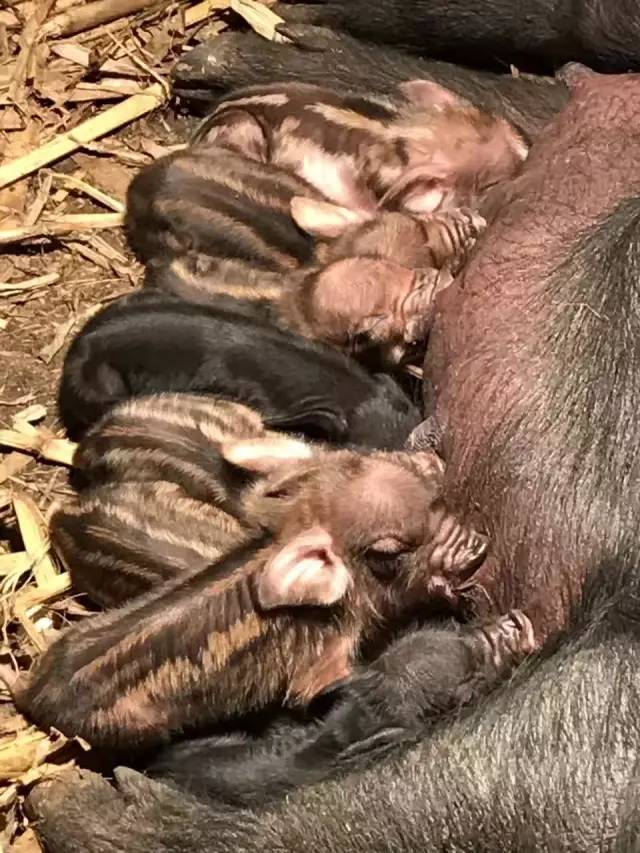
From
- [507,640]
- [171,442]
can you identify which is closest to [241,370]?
[171,442]

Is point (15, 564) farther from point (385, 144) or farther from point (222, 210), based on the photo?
point (385, 144)

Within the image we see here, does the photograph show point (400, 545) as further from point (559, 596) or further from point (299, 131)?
point (299, 131)

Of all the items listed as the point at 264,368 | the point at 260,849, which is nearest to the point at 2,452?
the point at 264,368

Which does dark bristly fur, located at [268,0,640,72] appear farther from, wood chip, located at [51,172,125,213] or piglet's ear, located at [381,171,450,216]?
wood chip, located at [51,172,125,213]

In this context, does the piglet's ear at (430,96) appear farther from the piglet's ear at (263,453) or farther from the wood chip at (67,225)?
the piglet's ear at (263,453)

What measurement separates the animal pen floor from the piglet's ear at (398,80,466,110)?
1.79ft

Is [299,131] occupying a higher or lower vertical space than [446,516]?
higher

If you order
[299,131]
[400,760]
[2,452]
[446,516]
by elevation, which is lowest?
[2,452]

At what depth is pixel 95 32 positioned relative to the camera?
10.5 ft

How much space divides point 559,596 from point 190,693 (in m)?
0.53

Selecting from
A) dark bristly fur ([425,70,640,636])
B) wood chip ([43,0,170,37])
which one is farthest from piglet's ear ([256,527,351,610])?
→ wood chip ([43,0,170,37])

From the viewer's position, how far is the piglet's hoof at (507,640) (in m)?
2.23

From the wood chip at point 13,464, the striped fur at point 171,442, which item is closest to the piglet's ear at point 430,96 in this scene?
the striped fur at point 171,442

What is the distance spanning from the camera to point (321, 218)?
2.62m
